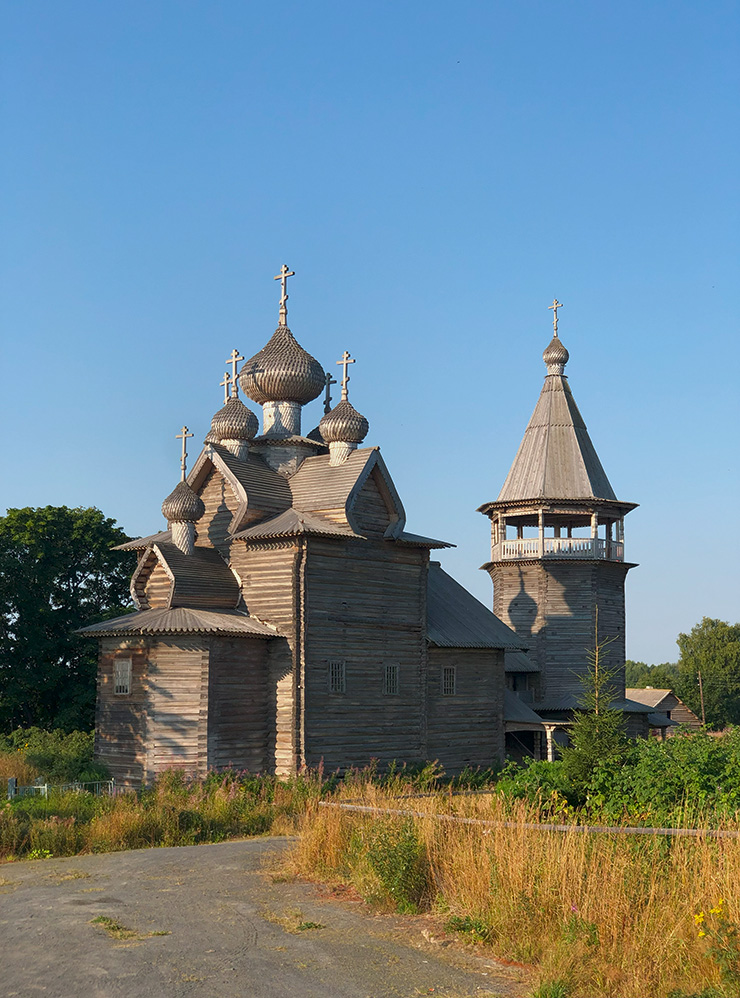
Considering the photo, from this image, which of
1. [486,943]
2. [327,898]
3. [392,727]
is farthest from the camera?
[392,727]

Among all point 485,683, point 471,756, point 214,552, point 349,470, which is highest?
point 349,470

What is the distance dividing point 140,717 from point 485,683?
1149 cm

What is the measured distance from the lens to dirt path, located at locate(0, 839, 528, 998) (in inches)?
Answer: 350

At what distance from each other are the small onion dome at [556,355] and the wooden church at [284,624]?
540 inches

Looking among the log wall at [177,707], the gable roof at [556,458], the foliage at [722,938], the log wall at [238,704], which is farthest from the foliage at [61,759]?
the foliage at [722,938]

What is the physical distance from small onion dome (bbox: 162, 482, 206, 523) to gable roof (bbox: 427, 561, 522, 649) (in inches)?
295

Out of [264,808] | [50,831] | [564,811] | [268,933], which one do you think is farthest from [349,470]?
[268,933]

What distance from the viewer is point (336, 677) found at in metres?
27.3

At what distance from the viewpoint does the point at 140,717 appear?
1014 inches

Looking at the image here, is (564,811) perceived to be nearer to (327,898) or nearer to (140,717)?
(327,898)

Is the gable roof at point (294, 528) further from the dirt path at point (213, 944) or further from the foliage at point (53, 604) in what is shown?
the dirt path at point (213, 944)

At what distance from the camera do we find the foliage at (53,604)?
36.0 m

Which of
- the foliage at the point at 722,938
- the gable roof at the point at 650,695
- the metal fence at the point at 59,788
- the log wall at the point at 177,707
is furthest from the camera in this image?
the gable roof at the point at 650,695

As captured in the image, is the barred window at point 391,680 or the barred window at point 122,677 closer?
the barred window at point 122,677
